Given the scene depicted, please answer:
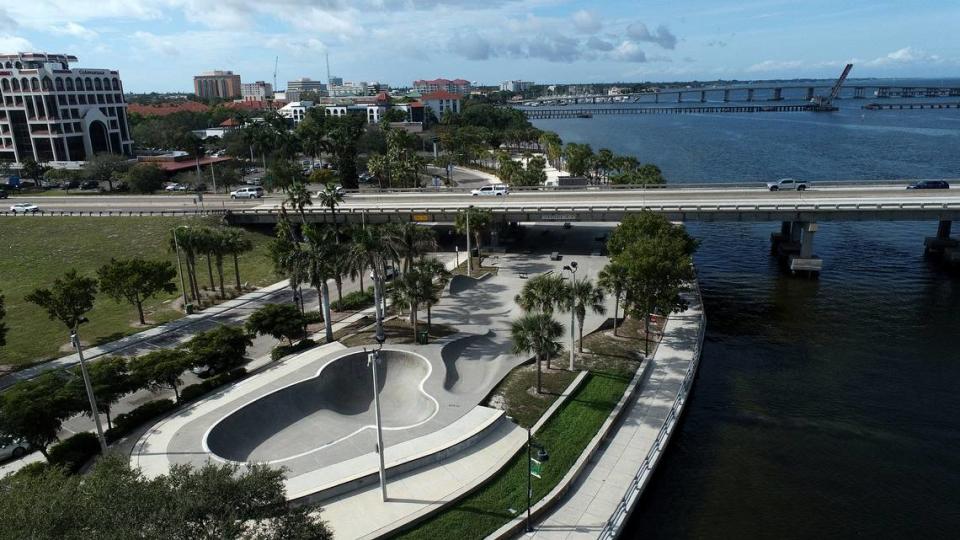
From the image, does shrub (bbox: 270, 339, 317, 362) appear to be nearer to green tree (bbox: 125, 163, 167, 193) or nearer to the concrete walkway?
the concrete walkway

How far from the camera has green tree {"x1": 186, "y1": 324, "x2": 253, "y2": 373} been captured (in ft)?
132

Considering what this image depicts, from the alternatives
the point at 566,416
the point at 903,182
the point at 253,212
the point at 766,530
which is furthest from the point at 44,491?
the point at 903,182

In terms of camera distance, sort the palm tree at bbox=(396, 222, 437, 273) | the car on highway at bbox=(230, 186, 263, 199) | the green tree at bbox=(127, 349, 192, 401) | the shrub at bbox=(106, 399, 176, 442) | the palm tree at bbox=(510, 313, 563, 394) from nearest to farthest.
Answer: the shrub at bbox=(106, 399, 176, 442) → the green tree at bbox=(127, 349, 192, 401) → the palm tree at bbox=(510, 313, 563, 394) → the palm tree at bbox=(396, 222, 437, 273) → the car on highway at bbox=(230, 186, 263, 199)

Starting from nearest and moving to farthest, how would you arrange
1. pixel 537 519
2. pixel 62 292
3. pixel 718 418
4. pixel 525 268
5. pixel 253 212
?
pixel 537 519 → pixel 718 418 → pixel 62 292 → pixel 525 268 → pixel 253 212

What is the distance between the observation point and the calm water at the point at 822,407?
30719mm

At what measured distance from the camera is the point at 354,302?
5647 centimetres

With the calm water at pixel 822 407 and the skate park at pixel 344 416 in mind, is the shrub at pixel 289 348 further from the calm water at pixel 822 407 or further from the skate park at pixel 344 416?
the calm water at pixel 822 407

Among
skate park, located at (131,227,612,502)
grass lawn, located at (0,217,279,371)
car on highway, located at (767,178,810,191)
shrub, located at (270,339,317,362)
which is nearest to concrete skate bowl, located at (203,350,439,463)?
skate park, located at (131,227,612,502)

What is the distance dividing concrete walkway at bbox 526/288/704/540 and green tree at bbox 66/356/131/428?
77.6ft

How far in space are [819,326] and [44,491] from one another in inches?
2184

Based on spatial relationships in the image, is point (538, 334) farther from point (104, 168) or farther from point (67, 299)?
point (104, 168)

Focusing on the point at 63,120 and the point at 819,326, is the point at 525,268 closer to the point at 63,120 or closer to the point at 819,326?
the point at 819,326

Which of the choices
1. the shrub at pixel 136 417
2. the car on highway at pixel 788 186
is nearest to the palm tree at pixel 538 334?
the shrub at pixel 136 417

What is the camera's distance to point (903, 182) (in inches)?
3046
